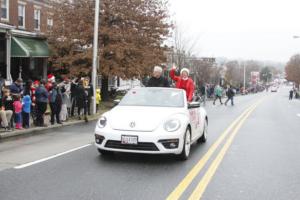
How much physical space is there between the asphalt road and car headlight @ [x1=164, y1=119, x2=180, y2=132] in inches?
26.2

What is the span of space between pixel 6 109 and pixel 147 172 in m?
6.70

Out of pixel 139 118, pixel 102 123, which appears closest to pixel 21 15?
pixel 102 123

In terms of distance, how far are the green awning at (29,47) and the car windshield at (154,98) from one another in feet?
A: 56.1

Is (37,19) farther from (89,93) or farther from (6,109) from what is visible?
(6,109)

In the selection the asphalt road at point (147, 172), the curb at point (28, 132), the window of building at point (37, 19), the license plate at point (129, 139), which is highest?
the window of building at point (37, 19)

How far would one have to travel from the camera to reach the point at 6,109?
525 inches

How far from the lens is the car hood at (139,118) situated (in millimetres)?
8609

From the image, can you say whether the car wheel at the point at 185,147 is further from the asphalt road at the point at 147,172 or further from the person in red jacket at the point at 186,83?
the person in red jacket at the point at 186,83

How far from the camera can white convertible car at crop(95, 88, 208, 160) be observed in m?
8.55

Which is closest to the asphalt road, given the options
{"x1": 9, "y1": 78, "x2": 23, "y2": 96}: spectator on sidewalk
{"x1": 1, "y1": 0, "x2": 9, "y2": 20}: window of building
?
{"x1": 9, "y1": 78, "x2": 23, "y2": 96}: spectator on sidewalk

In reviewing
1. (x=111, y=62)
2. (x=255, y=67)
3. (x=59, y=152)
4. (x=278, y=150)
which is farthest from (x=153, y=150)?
(x=255, y=67)

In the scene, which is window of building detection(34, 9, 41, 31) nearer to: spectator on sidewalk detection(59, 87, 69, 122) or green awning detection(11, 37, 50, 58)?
green awning detection(11, 37, 50, 58)

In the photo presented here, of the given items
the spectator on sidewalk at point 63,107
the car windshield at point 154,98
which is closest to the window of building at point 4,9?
the spectator on sidewalk at point 63,107

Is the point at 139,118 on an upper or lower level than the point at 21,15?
lower
